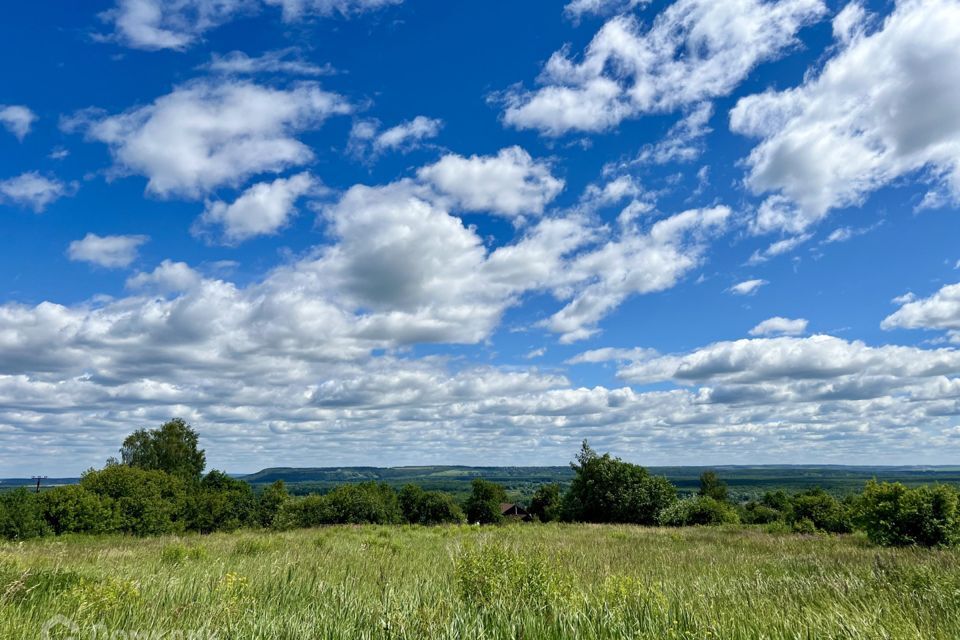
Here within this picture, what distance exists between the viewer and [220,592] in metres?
5.96

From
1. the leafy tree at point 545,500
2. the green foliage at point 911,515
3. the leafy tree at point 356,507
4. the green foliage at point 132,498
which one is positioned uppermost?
the green foliage at point 911,515

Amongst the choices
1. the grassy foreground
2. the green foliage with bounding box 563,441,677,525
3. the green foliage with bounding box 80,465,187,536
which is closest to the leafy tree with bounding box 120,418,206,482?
the green foliage with bounding box 80,465,187,536

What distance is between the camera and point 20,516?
3609 centimetres

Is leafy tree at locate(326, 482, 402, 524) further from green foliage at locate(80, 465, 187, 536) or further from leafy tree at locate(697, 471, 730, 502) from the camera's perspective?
leafy tree at locate(697, 471, 730, 502)

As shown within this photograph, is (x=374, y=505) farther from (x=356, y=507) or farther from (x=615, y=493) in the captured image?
(x=615, y=493)

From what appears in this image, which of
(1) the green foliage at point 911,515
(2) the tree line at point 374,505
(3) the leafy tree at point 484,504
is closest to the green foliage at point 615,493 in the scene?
(2) the tree line at point 374,505

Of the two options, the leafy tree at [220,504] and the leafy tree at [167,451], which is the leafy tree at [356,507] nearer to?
the leafy tree at [220,504]

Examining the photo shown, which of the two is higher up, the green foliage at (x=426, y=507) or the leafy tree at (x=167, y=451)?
the leafy tree at (x=167, y=451)

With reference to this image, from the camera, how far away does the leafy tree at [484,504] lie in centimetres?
8956

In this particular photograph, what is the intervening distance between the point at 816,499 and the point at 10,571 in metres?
54.9

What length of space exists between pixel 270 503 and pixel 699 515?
61.2 metres

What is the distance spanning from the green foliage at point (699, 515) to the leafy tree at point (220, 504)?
44.4 metres

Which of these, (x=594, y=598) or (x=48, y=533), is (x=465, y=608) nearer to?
(x=594, y=598)

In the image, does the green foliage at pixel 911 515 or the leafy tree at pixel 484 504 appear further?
the leafy tree at pixel 484 504
